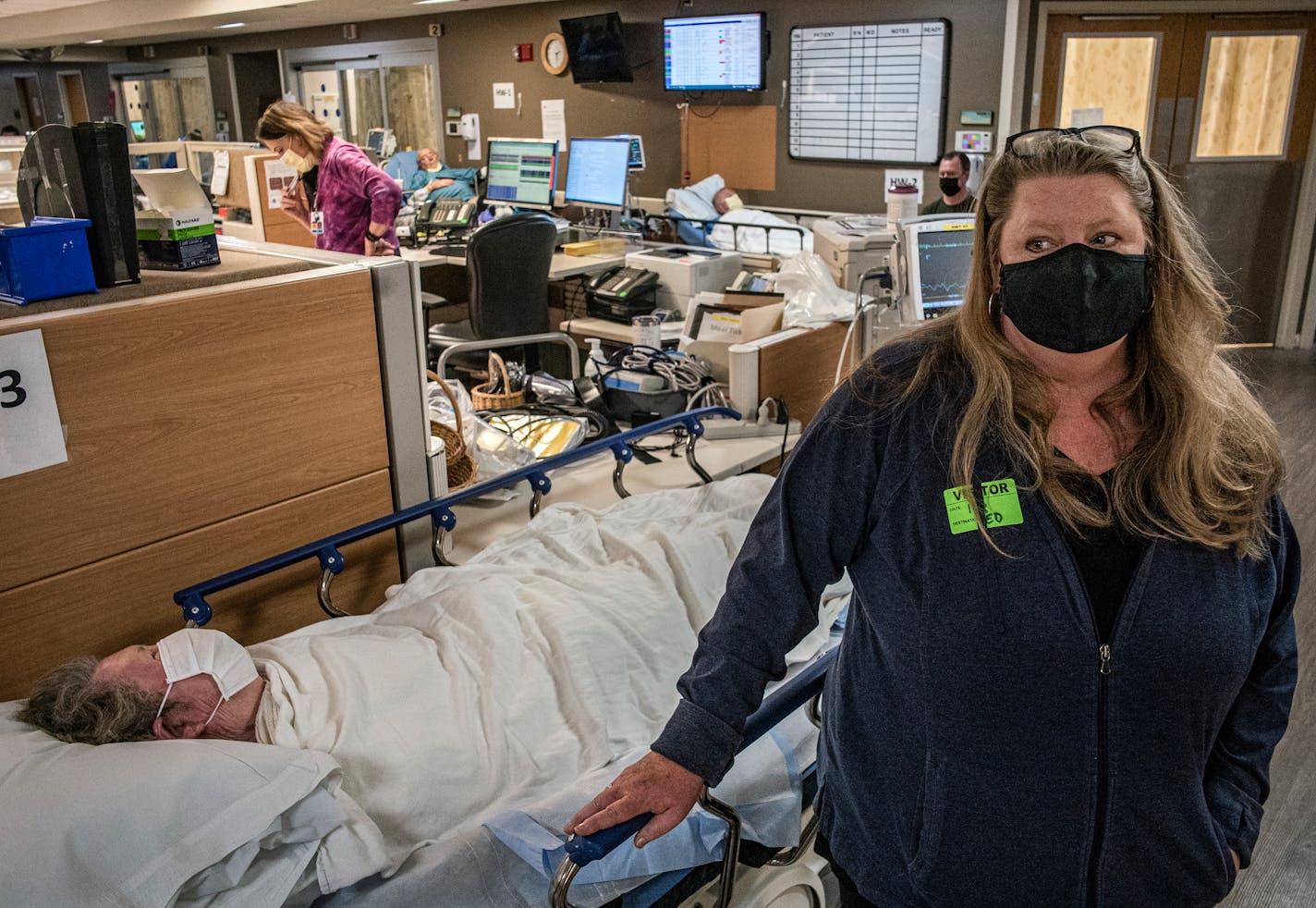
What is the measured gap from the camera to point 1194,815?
104cm

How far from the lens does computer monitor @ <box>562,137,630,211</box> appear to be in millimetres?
5395

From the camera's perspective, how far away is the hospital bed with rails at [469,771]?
122 cm

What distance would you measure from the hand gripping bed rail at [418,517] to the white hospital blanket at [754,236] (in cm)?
266

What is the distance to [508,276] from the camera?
4.28 meters

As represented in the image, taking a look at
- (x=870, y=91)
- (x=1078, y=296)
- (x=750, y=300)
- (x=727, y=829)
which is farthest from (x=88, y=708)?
(x=870, y=91)

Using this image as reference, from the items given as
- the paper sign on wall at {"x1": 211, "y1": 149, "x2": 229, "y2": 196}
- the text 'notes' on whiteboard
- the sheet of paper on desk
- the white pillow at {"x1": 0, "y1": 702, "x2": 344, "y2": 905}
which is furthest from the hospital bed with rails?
the text 'notes' on whiteboard

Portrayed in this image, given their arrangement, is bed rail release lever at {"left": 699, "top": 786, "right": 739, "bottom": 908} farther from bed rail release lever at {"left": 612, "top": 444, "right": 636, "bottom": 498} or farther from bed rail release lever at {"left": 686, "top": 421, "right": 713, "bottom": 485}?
bed rail release lever at {"left": 686, "top": 421, "right": 713, "bottom": 485}

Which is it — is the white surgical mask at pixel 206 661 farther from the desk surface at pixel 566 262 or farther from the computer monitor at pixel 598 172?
the computer monitor at pixel 598 172

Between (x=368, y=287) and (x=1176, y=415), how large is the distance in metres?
1.39

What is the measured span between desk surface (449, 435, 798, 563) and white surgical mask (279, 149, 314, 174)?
7.44ft

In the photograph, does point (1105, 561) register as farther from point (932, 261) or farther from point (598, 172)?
point (598, 172)

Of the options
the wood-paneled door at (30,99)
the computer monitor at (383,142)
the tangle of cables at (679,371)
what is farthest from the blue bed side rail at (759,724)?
the wood-paneled door at (30,99)

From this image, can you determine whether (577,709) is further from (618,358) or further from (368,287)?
(618,358)

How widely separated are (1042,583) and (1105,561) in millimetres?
74
